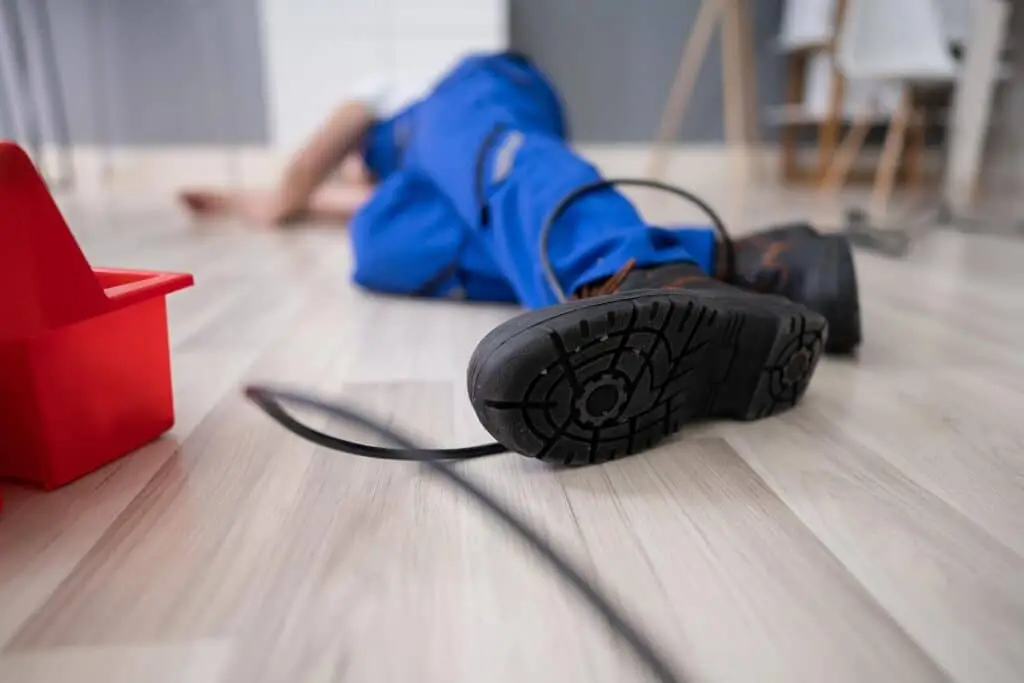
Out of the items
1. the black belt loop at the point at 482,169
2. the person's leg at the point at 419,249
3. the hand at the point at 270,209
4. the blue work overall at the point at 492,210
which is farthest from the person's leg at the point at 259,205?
the black belt loop at the point at 482,169

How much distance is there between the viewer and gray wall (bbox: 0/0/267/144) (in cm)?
239

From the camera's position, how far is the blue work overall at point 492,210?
651 mm

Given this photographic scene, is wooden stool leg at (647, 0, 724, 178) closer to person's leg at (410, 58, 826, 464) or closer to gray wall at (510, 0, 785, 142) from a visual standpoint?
gray wall at (510, 0, 785, 142)

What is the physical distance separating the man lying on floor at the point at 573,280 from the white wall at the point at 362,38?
116cm

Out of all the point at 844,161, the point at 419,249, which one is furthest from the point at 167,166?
the point at 844,161

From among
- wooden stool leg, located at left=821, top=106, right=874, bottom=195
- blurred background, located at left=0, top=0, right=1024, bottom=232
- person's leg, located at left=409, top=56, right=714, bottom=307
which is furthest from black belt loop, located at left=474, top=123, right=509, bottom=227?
wooden stool leg, located at left=821, top=106, right=874, bottom=195

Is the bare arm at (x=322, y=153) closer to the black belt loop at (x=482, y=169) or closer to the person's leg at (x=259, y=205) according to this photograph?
the person's leg at (x=259, y=205)

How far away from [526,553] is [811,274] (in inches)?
15.4

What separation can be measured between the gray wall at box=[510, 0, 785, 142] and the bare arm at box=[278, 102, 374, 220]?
1.22m

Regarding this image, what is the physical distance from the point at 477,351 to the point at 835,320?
362mm

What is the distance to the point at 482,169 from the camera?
0.81 meters

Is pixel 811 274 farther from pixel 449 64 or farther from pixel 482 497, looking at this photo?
pixel 449 64

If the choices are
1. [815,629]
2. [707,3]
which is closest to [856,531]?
[815,629]

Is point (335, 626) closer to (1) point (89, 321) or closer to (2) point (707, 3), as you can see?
(1) point (89, 321)
